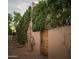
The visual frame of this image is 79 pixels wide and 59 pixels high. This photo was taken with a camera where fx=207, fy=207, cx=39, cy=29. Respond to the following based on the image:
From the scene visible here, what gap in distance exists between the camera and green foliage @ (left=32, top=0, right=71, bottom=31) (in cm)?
345

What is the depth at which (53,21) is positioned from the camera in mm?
3506

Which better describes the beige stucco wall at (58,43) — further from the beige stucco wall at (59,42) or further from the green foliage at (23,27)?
the green foliage at (23,27)

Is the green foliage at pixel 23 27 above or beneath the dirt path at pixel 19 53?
above

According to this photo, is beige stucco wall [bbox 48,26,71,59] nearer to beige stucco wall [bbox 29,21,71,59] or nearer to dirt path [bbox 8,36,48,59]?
beige stucco wall [bbox 29,21,71,59]

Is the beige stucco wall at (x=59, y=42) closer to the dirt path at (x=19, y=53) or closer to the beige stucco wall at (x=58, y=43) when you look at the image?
the beige stucco wall at (x=58, y=43)

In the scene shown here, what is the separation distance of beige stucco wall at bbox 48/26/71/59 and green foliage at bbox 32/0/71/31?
0.11 m

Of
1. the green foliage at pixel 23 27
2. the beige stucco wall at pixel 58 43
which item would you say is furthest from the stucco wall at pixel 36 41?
the green foliage at pixel 23 27

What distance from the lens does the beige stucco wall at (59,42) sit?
3.47 m

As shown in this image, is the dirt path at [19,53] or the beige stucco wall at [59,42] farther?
the beige stucco wall at [59,42]

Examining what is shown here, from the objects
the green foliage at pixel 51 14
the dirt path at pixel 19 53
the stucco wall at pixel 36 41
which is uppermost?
the green foliage at pixel 51 14

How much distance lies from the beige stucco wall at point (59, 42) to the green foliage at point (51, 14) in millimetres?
106

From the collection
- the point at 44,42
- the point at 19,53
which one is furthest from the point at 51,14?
the point at 19,53

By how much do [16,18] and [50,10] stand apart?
1.93ft
